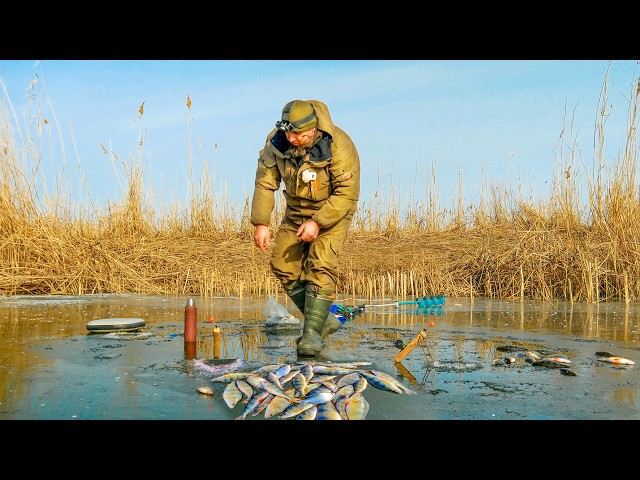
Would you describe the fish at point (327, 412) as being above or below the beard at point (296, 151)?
below

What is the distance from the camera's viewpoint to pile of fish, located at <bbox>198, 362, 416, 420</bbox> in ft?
11.3

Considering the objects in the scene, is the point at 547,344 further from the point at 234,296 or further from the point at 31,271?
the point at 31,271

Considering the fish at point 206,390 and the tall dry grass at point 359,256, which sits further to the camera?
the tall dry grass at point 359,256

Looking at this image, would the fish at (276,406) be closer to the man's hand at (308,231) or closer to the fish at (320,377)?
the fish at (320,377)

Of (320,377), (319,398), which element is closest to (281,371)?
(320,377)

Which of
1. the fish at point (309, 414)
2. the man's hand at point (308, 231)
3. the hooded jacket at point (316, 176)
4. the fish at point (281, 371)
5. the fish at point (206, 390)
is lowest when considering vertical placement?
the fish at point (309, 414)

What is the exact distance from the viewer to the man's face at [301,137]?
17.4 feet

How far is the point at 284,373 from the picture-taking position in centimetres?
401

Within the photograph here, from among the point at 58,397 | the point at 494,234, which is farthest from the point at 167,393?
the point at 494,234

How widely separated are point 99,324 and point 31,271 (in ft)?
17.4

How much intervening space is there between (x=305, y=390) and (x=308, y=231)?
6.11 ft

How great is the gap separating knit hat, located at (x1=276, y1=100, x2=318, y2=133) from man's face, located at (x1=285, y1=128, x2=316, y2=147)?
41 mm

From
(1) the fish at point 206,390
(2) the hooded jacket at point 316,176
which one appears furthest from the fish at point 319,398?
(2) the hooded jacket at point 316,176

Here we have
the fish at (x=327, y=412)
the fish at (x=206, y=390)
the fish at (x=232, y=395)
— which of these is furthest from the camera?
the fish at (x=206, y=390)
